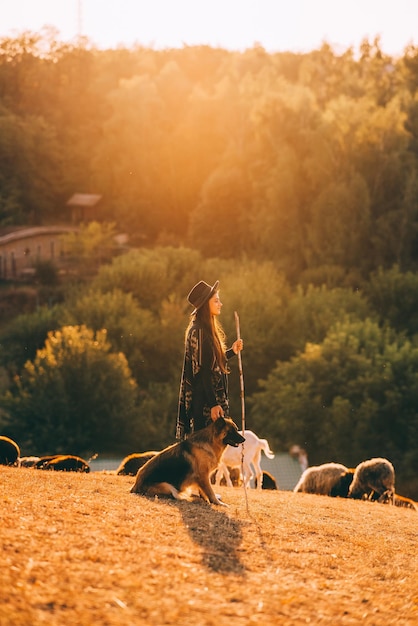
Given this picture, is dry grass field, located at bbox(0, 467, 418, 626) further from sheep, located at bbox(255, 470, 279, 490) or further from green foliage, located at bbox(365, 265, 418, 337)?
green foliage, located at bbox(365, 265, 418, 337)

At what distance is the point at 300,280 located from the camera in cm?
6606

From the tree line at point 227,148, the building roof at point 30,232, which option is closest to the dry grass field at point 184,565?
the tree line at point 227,148

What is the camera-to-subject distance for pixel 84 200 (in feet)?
293

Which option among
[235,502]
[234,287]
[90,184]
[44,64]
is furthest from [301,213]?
[235,502]

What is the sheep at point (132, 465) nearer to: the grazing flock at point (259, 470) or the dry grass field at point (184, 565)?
the grazing flock at point (259, 470)

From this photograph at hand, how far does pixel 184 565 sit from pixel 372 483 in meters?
11.3

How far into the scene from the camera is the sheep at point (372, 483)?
18875 mm

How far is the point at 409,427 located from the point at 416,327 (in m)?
12.0

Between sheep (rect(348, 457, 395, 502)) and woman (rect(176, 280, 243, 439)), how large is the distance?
7.98 metres

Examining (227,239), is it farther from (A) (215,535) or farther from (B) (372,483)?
(A) (215,535)

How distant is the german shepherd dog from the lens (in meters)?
11.3

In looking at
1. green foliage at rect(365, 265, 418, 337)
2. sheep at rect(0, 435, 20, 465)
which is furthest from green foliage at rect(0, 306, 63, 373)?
sheep at rect(0, 435, 20, 465)

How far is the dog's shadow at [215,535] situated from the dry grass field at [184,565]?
0.02 m

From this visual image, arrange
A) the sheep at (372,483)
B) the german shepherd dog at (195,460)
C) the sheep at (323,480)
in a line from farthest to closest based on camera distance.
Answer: the sheep at (323,480) < the sheep at (372,483) < the german shepherd dog at (195,460)
